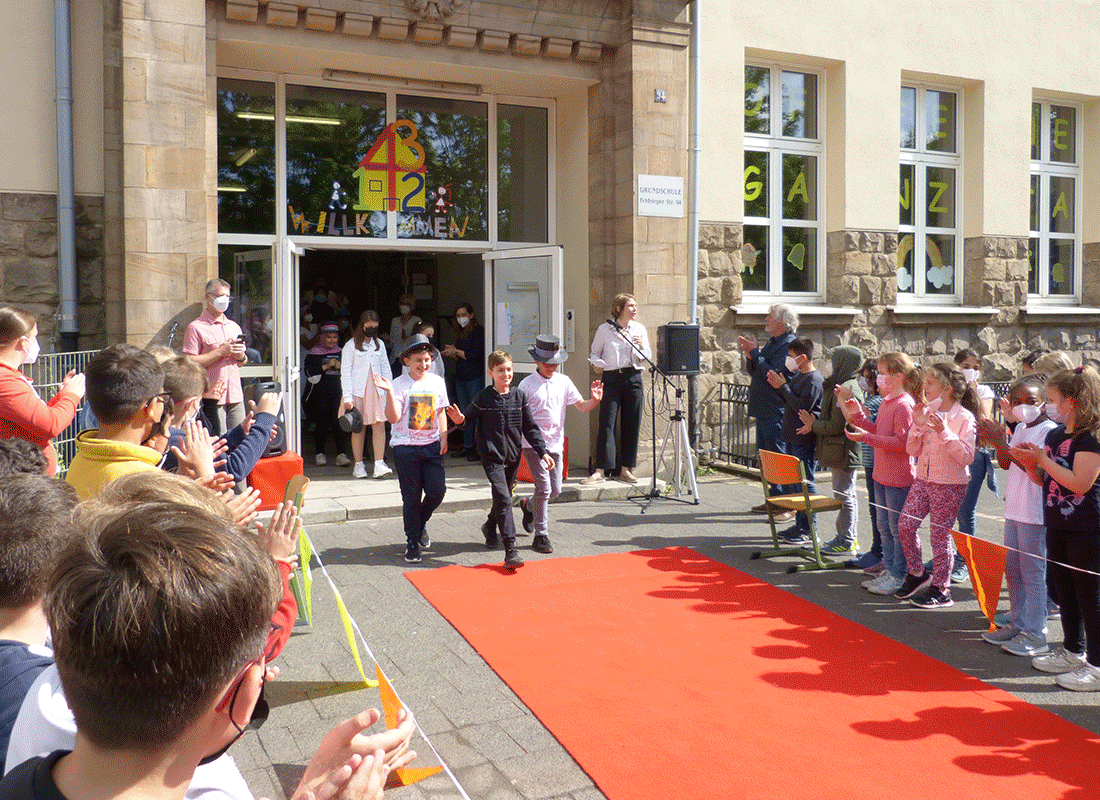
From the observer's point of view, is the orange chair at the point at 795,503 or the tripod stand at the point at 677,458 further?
the tripod stand at the point at 677,458

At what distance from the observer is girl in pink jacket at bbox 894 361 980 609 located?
5.79m

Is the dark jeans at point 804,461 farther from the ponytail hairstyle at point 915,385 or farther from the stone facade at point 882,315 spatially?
the stone facade at point 882,315

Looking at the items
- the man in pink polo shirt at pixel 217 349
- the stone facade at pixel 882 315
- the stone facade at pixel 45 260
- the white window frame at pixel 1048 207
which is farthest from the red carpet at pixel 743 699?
the white window frame at pixel 1048 207

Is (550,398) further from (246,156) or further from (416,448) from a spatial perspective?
(246,156)

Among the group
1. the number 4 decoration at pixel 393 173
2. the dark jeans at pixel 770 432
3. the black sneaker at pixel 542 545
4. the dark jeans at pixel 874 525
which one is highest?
the number 4 decoration at pixel 393 173

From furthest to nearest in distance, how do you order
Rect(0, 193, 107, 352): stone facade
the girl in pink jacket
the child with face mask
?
1. Rect(0, 193, 107, 352): stone facade
2. the child with face mask
3. the girl in pink jacket

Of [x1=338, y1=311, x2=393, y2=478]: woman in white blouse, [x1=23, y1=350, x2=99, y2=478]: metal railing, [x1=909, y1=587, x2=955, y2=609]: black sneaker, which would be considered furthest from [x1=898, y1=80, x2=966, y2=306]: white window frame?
[x1=23, y1=350, x2=99, y2=478]: metal railing

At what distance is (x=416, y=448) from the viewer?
281 inches

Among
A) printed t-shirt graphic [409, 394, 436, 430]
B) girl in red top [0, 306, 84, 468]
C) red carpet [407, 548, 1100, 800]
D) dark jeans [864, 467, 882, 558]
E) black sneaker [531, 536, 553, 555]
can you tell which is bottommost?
red carpet [407, 548, 1100, 800]

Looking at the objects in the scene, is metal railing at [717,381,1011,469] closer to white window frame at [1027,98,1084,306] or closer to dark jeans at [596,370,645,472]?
dark jeans at [596,370,645,472]

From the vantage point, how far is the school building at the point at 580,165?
8469mm

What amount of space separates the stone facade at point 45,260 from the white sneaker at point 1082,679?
25.8 feet

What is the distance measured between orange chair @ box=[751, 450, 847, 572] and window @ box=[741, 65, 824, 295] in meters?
4.71

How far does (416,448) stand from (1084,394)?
4.34 m
